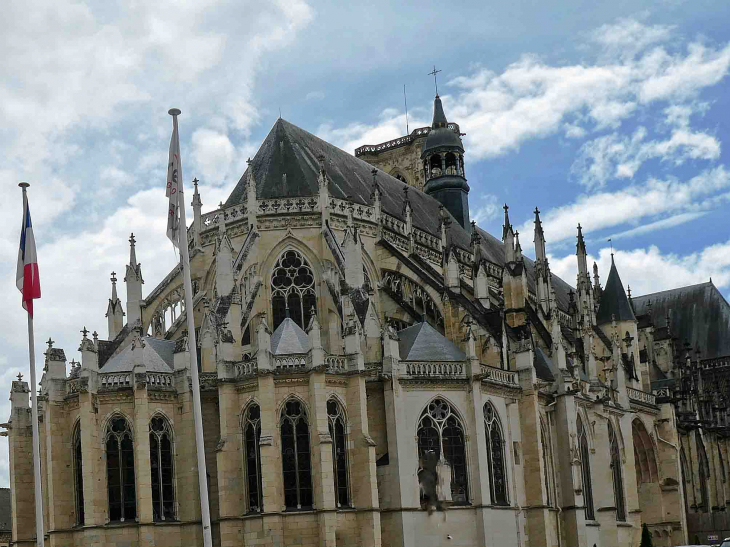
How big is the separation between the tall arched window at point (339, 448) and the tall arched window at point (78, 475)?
8.84 m

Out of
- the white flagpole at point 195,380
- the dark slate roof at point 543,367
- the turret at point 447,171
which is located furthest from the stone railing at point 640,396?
the white flagpole at point 195,380

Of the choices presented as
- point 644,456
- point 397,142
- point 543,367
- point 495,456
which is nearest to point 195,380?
point 495,456

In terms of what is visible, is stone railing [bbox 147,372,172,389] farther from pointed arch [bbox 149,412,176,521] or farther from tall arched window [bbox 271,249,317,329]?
tall arched window [bbox 271,249,317,329]

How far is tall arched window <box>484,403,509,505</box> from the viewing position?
39.6m

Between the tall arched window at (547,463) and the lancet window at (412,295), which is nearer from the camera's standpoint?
the tall arched window at (547,463)

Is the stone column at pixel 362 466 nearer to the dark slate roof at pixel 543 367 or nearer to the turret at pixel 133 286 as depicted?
the dark slate roof at pixel 543 367

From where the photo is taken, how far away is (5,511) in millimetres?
67250

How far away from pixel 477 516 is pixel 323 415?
22.3 ft

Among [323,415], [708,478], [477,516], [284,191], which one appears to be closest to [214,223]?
[284,191]

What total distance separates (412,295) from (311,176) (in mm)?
7017

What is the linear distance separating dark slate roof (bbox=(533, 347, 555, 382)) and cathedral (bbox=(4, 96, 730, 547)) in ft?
0.30

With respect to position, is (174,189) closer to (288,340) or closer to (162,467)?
(288,340)

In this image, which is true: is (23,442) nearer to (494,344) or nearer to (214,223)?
Answer: (214,223)

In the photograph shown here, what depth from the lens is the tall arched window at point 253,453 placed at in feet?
121
